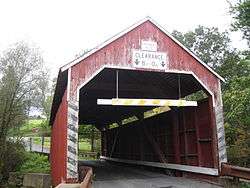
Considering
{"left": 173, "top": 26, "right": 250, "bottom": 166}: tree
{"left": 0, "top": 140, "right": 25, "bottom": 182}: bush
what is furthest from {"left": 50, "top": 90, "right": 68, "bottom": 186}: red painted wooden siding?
{"left": 173, "top": 26, "right": 250, "bottom": 166}: tree

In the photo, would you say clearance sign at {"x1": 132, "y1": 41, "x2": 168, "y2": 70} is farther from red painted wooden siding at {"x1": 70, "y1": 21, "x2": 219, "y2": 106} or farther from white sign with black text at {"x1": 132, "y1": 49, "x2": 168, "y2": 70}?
red painted wooden siding at {"x1": 70, "y1": 21, "x2": 219, "y2": 106}

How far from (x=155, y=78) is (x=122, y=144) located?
8.46 metres

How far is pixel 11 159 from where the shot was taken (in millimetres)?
16953

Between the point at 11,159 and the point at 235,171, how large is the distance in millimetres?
11410

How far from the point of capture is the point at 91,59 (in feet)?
33.4


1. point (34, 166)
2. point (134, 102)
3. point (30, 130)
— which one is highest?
point (30, 130)

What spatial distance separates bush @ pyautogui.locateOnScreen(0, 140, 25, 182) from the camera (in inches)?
644

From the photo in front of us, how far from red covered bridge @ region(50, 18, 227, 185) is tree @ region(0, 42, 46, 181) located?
10.2ft

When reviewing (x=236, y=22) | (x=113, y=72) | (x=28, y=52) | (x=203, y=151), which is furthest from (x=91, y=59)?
(x=28, y=52)

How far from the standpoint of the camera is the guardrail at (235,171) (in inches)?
359

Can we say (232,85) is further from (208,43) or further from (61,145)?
(208,43)

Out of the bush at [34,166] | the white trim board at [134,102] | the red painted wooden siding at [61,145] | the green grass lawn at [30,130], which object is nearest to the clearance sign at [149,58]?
the white trim board at [134,102]

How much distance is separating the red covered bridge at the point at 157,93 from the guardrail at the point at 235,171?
1.15 ft

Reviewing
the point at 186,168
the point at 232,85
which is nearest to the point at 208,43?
the point at 232,85
